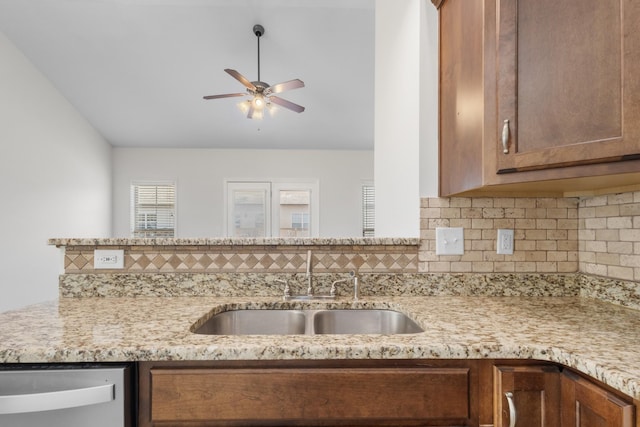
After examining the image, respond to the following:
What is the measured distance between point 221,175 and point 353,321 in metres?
5.02

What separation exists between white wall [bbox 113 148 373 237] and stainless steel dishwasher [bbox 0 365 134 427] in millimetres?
5083

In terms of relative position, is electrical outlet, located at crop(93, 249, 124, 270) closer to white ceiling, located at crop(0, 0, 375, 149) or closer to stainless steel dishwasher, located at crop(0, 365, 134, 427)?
stainless steel dishwasher, located at crop(0, 365, 134, 427)

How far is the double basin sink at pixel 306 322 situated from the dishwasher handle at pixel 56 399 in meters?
0.51

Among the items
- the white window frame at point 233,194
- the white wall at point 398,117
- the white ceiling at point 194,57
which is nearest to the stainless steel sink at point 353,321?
the white wall at point 398,117

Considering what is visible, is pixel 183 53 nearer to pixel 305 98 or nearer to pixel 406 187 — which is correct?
pixel 305 98

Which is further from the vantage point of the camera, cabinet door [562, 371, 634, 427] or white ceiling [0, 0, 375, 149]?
white ceiling [0, 0, 375, 149]

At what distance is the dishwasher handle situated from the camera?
76 centimetres

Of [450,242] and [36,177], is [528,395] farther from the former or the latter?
[36,177]

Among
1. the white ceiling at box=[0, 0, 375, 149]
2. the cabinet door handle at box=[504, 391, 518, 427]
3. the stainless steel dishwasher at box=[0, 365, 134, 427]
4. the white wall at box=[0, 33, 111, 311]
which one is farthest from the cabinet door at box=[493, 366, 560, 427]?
the white wall at box=[0, 33, 111, 311]

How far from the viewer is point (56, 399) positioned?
2.54ft

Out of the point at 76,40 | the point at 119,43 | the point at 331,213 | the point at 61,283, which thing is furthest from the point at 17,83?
the point at 331,213

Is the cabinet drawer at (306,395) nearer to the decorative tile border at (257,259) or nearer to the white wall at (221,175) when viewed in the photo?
the decorative tile border at (257,259)

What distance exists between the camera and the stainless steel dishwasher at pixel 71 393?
30.8 inches

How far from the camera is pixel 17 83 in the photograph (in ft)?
12.5
